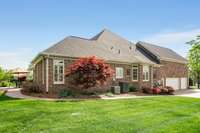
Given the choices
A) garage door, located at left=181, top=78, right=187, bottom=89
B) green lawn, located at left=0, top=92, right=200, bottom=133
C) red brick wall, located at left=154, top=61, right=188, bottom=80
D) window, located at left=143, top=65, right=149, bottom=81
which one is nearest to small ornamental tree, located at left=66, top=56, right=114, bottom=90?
green lawn, located at left=0, top=92, right=200, bottom=133

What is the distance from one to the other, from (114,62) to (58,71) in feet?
20.7

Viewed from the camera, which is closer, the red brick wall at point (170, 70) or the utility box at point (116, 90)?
the utility box at point (116, 90)

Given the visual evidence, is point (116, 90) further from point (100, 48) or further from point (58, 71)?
point (58, 71)

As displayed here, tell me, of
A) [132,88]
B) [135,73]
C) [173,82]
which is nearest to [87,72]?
[132,88]

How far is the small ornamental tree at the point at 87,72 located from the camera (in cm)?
1820

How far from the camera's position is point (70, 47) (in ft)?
69.5

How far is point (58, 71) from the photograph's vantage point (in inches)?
748

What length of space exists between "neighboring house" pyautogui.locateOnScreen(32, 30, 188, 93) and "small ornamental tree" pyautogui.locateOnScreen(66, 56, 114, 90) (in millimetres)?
1271

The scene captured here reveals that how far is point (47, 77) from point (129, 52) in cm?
1222

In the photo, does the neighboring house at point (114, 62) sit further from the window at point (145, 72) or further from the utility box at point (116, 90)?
the utility box at point (116, 90)

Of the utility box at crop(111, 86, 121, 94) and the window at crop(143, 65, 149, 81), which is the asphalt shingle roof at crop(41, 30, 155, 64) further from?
the utility box at crop(111, 86, 121, 94)

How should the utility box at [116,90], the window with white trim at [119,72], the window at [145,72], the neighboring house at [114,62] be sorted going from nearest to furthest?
1. the neighboring house at [114,62]
2. the utility box at [116,90]
3. the window with white trim at [119,72]
4. the window at [145,72]

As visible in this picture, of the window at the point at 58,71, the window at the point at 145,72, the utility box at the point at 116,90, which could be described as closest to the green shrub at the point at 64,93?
the window at the point at 58,71

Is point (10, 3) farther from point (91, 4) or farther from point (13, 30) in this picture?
point (13, 30)
